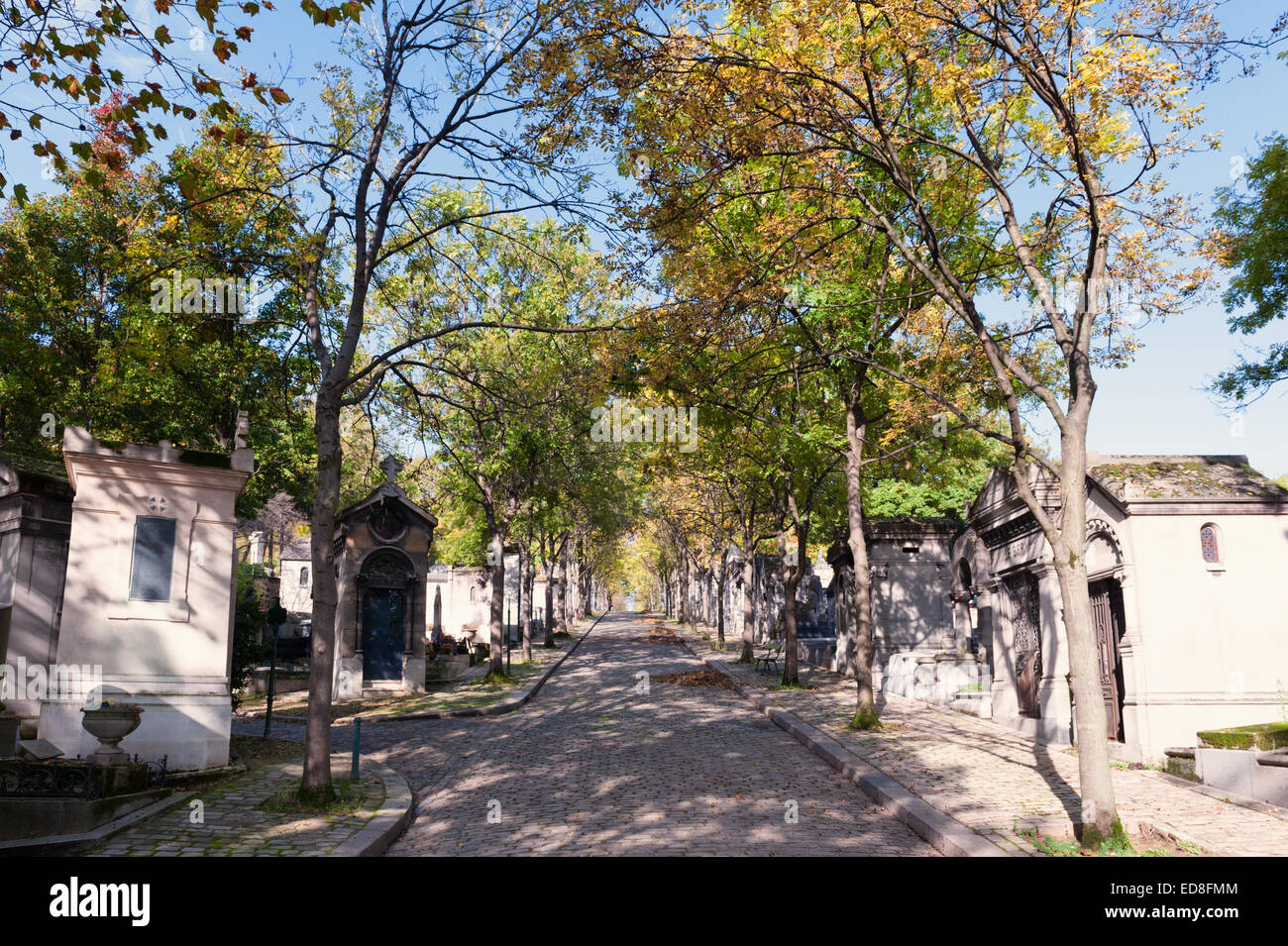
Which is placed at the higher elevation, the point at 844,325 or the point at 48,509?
the point at 844,325

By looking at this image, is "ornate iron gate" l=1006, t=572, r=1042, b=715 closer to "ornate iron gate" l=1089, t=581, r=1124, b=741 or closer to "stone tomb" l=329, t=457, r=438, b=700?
"ornate iron gate" l=1089, t=581, r=1124, b=741

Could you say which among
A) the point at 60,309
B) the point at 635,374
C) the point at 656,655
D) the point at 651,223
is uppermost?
the point at 60,309

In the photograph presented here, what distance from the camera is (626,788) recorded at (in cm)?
1045

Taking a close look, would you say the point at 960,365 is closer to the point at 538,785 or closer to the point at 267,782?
the point at 538,785

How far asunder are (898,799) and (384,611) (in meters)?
17.7

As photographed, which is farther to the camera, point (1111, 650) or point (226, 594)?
point (1111, 650)

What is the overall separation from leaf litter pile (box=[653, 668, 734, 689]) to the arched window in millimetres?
14479

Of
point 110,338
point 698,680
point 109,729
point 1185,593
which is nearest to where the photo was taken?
point 109,729

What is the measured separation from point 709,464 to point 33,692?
831 inches

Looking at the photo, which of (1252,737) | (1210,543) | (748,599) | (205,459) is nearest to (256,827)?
(205,459)

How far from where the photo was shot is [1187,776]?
10.8m

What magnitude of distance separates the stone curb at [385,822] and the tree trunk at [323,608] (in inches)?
31.2

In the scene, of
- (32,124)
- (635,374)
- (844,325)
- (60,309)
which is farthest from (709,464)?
(32,124)

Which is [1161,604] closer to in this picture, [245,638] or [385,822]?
[385,822]
